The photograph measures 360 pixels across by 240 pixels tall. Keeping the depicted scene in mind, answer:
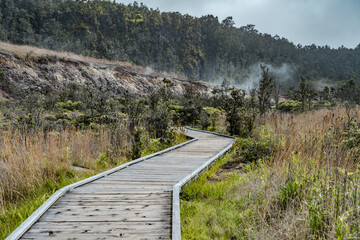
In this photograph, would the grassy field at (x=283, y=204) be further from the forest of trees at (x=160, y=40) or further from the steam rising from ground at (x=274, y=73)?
the steam rising from ground at (x=274, y=73)

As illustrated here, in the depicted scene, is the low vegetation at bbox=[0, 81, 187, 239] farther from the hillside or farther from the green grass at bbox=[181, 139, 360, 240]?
the hillside

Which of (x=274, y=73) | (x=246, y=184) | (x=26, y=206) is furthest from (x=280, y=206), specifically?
(x=274, y=73)

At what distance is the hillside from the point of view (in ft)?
60.8

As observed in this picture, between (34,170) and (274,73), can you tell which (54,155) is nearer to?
(34,170)

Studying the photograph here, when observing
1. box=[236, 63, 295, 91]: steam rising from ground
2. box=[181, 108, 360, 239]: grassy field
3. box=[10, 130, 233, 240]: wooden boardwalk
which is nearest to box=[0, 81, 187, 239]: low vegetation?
box=[10, 130, 233, 240]: wooden boardwalk

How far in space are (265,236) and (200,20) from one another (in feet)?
298

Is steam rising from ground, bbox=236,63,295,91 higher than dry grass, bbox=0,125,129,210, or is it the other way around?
steam rising from ground, bbox=236,63,295,91

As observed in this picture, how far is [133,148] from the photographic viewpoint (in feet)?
20.9

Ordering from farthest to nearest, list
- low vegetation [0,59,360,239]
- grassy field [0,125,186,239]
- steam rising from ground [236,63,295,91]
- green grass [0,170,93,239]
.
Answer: steam rising from ground [236,63,295,91] → grassy field [0,125,186,239] → green grass [0,170,93,239] → low vegetation [0,59,360,239]

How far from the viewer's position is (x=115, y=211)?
2.90m

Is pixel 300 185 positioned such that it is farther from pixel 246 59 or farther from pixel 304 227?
pixel 246 59

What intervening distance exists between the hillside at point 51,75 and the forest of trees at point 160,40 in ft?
59.2

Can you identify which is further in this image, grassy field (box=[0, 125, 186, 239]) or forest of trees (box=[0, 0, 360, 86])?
forest of trees (box=[0, 0, 360, 86])

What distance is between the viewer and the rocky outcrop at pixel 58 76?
1858 centimetres
